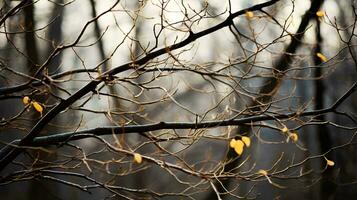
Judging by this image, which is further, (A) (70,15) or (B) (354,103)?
(B) (354,103)

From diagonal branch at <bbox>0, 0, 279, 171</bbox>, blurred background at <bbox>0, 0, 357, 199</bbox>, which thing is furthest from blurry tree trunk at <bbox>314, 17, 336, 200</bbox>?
diagonal branch at <bbox>0, 0, 279, 171</bbox>

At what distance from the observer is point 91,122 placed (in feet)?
18.6

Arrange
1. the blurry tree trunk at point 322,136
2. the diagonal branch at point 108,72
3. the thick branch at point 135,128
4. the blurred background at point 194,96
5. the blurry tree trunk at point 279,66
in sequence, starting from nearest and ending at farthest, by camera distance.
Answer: the diagonal branch at point 108,72, the thick branch at point 135,128, the blurred background at point 194,96, the blurry tree trunk at point 279,66, the blurry tree trunk at point 322,136

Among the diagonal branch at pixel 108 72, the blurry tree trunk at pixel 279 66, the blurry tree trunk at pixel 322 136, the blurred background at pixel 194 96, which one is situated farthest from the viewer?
the blurry tree trunk at pixel 322 136

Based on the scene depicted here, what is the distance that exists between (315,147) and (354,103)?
2.80ft

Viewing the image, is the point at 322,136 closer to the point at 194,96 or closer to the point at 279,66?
the point at 279,66

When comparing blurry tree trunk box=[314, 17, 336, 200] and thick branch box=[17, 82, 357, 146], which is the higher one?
blurry tree trunk box=[314, 17, 336, 200]

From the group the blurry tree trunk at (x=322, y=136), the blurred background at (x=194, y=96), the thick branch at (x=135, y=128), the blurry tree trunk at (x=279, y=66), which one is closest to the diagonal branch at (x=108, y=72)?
the thick branch at (x=135, y=128)

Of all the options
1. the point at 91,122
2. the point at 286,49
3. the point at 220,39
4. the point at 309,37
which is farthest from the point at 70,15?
the point at 309,37

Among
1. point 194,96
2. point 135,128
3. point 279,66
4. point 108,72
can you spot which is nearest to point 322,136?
point 279,66

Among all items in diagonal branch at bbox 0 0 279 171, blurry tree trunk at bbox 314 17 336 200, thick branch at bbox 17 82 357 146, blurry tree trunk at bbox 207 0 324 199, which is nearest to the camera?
diagonal branch at bbox 0 0 279 171

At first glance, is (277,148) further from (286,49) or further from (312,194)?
(286,49)

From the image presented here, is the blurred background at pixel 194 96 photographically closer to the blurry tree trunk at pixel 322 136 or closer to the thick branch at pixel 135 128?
the blurry tree trunk at pixel 322 136

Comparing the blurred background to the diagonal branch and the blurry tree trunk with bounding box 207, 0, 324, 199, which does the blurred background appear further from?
the diagonal branch
